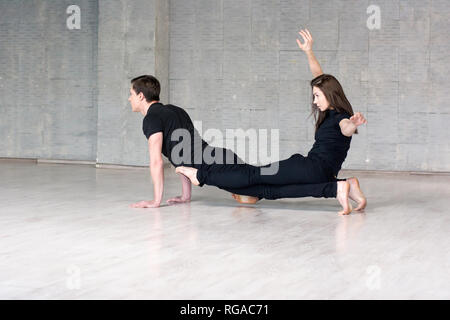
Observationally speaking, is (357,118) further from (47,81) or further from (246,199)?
(47,81)

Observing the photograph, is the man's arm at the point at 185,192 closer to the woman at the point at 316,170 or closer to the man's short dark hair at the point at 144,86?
the woman at the point at 316,170

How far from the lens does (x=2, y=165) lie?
328 inches

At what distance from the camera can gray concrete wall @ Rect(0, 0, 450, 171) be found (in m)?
7.93

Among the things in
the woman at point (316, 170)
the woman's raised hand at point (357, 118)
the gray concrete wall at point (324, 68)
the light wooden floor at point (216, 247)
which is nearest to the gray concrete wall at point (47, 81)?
the gray concrete wall at point (324, 68)

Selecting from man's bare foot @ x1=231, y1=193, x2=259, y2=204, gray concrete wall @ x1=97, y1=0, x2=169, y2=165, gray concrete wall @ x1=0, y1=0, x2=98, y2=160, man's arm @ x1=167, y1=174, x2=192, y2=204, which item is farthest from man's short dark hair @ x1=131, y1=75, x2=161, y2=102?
gray concrete wall @ x1=0, y1=0, x2=98, y2=160

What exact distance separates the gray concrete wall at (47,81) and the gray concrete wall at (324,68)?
1.14 meters

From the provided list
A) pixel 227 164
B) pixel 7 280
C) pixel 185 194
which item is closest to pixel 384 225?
pixel 227 164

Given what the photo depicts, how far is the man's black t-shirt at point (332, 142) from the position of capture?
15.9ft

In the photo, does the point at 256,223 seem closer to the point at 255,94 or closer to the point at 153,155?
the point at 153,155

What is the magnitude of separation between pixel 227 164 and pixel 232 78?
353 centimetres

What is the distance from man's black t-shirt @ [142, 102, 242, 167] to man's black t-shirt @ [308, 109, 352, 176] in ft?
2.01

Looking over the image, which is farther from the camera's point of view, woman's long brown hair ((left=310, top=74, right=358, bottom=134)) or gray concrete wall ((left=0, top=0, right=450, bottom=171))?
gray concrete wall ((left=0, top=0, right=450, bottom=171))

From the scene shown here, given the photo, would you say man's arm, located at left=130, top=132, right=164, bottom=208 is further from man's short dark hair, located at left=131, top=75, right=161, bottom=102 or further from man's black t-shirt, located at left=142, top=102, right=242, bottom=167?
man's short dark hair, located at left=131, top=75, right=161, bottom=102

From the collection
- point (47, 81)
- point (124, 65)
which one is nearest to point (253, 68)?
point (124, 65)
